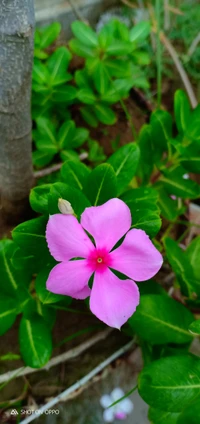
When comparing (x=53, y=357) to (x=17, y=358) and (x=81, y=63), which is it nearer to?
(x=17, y=358)

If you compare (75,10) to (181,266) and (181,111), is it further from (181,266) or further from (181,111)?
(181,266)

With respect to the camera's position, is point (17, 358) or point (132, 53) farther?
point (132, 53)

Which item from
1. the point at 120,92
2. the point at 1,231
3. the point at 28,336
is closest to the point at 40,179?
the point at 1,231

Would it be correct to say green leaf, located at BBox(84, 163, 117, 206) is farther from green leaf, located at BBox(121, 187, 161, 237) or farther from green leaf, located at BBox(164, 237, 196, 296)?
green leaf, located at BBox(164, 237, 196, 296)

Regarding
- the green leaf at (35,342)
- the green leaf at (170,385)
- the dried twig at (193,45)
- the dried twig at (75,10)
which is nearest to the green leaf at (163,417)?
the green leaf at (170,385)

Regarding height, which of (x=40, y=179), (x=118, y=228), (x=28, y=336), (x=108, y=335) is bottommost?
(x=108, y=335)

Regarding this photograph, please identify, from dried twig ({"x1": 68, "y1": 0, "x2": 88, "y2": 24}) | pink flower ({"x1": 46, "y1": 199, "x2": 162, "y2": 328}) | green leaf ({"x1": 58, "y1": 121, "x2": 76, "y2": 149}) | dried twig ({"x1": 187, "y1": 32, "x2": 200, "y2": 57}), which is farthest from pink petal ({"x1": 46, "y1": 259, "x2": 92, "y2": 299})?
dried twig ({"x1": 187, "y1": 32, "x2": 200, "y2": 57})

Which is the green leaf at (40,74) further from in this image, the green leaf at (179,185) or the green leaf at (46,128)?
the green leaf at (179,185)
